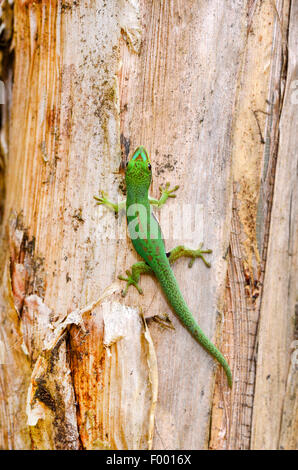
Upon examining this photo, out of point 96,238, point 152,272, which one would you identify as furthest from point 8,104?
point 152,272

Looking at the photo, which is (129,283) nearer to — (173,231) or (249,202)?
(173,231)

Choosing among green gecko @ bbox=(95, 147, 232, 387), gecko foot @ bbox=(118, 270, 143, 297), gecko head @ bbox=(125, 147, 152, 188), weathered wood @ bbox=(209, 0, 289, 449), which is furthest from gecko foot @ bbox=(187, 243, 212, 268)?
gecko head @ bbox=(125, 147, 152, 188)

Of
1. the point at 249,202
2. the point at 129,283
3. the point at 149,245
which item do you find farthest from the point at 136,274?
the point at 249,202

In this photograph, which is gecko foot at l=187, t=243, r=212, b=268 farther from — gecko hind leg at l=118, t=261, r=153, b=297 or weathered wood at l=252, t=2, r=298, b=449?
weathered wood at l=252, t=2, r=298, b=449

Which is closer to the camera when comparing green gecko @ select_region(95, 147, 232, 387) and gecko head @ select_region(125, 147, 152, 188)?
green gecko @ select_region(95, 147, 232, 387)

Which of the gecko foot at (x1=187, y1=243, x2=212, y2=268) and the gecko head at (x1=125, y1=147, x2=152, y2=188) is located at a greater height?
the gecko head at (x1=125, y1=147, x2=152, y2=188)

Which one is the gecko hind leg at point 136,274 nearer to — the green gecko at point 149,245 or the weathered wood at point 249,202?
the green gecko at point 149,245
